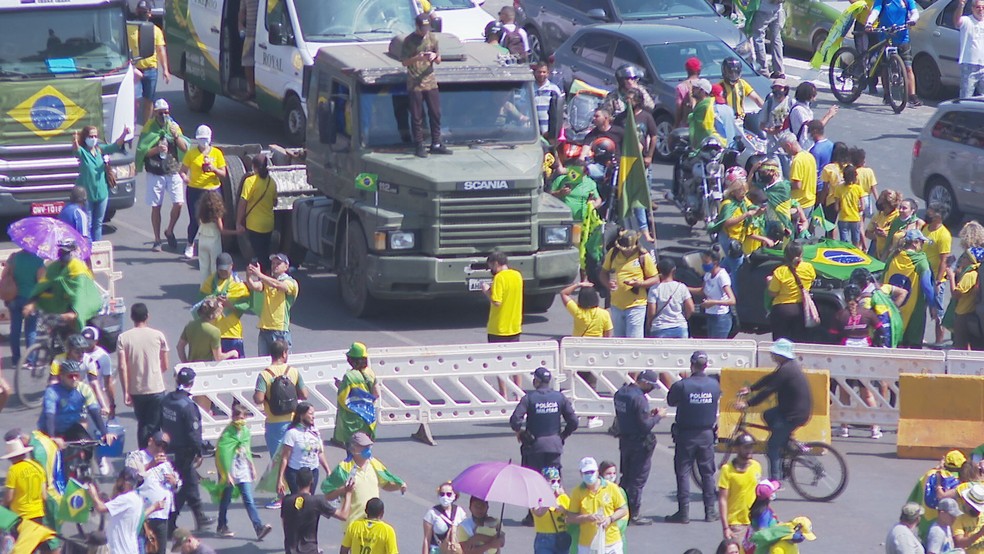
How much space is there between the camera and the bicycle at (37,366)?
16656 millimetres

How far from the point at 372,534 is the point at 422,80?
731 cm

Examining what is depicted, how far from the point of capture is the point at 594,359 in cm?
1650

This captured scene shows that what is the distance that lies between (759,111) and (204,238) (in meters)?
8.22

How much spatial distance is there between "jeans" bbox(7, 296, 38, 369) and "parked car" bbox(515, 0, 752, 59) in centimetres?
1227

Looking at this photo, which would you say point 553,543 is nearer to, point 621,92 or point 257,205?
point 257,205

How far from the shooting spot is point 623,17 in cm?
2684

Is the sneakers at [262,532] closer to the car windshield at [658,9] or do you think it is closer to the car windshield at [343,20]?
the car windshield at [343,20]

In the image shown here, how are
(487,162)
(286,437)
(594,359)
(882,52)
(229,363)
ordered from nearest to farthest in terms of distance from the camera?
(286,437) → (229,363) → (594,359) → (487,162) → (882,52)

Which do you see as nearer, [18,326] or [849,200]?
[18,326]

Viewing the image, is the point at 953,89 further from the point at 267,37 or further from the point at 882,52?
the point at 267,37

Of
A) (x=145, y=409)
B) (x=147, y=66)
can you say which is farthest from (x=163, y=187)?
(x=145, y=409)

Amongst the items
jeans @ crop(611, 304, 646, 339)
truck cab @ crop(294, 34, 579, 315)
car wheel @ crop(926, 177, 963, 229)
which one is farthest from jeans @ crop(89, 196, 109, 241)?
car wheel @ crop(926, 177, 963, 229)

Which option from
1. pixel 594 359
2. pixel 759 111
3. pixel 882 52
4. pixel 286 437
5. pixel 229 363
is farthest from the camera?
pixel 882 52

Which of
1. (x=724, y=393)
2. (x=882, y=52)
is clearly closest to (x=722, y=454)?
(x=724, y=393)
